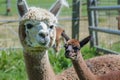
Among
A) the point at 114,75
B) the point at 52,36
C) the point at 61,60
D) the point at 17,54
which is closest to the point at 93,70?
the point at 114,75

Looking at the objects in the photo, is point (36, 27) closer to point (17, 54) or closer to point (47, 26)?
point (47, 26)

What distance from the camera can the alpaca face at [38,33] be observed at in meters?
4.36

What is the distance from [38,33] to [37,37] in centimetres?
5

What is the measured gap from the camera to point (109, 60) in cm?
632

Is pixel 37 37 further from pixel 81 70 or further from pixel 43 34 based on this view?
pixel 81 70

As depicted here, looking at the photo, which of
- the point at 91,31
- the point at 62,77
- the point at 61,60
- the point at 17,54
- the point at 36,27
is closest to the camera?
the point at 36,27

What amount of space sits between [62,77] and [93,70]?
48 centimetres

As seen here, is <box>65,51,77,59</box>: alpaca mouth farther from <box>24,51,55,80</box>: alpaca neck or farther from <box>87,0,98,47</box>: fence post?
<box>87,0,98,47</box>: fence post

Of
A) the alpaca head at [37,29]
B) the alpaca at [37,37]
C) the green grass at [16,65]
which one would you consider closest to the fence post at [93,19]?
the green grass at [16,65]

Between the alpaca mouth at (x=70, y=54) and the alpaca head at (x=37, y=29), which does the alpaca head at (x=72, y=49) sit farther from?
the alpaca head at (x=37, y=29)

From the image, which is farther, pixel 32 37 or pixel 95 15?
pixel 95 15

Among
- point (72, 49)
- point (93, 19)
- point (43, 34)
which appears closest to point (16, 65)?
point (93, 19)

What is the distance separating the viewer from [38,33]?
4.37 m

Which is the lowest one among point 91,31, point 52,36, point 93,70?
point 91,31
